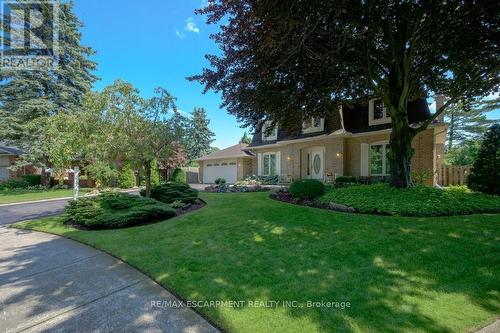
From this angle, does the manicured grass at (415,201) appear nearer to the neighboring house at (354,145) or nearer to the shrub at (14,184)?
the neighboring house at (354,145)

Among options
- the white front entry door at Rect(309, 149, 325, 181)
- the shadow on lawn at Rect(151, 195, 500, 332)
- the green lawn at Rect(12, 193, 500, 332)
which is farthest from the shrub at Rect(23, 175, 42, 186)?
the shadow on lawn at Rect(151, 195, 500, 332)

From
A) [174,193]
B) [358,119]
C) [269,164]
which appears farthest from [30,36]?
[358,119]

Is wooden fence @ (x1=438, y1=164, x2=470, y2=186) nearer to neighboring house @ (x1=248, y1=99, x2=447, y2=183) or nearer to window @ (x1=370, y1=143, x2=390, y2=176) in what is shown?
neighboring house @ (x1=248, y1=99, x2=447, y2=183)

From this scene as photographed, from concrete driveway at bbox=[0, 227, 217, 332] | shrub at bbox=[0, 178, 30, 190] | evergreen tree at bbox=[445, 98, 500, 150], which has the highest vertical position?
evergreen tree at bbox=[445, 98, 500, 150]

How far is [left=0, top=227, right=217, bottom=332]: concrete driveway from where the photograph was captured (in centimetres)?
294

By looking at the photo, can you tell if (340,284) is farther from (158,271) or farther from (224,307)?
(158,271)

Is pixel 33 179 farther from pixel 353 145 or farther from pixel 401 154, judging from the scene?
pixel 401 154

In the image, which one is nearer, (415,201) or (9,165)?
(415,201)

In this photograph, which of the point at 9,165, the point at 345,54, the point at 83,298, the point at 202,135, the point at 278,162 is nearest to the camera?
the point at 83,298

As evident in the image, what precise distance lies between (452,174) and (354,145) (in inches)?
201

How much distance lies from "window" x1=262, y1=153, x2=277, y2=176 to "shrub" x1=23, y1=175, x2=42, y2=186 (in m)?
20.1

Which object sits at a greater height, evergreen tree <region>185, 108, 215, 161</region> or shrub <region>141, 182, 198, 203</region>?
evergreen tree <region>185, 108, 215, 161</region>

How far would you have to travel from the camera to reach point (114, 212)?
8.34 metres

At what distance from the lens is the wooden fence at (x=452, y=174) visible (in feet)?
43.6
